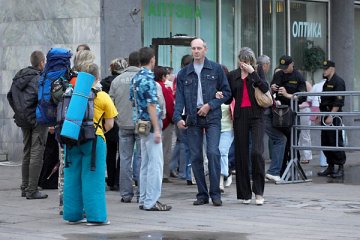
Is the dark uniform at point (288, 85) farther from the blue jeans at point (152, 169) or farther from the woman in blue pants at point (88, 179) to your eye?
the woman in blue pants at point (88, 179)

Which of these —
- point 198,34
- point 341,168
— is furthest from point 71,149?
point 198,34

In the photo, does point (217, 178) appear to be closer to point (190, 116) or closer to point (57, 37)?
point (190, 116)

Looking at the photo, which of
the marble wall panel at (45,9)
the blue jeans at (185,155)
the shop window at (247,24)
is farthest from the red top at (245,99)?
the shop window at (247,24)

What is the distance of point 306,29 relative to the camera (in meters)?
21.8

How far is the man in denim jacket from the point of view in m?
11.7

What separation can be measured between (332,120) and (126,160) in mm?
4488

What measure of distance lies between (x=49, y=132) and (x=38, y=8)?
4864 mm

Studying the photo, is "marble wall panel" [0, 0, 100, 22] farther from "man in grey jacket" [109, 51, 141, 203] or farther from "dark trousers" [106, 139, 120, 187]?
"man in grey jacket" [109, 51, 141, 203]

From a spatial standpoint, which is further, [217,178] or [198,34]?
[198,34]

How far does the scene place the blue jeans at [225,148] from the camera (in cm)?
1367

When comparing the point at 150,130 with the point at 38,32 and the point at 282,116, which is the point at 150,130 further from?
the point at 38,32

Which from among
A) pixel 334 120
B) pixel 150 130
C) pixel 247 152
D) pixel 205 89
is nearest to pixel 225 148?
pixel 247 152

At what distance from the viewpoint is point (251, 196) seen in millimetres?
11984

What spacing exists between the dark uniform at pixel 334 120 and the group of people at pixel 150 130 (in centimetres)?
241
